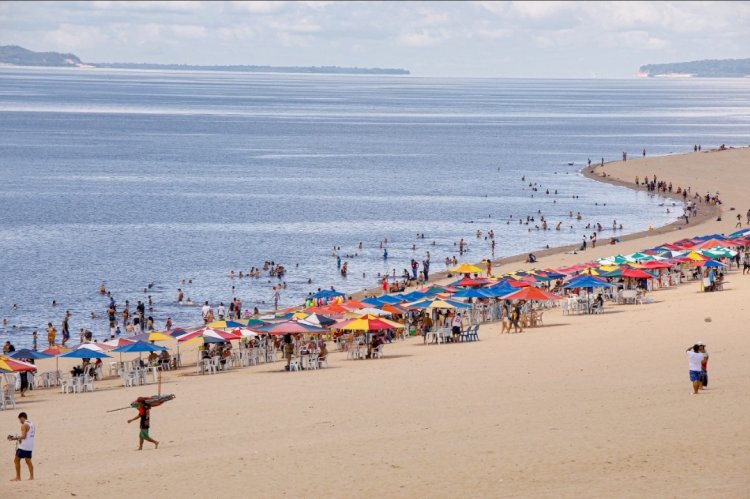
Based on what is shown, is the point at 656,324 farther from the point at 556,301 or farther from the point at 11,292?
the point at 11,292

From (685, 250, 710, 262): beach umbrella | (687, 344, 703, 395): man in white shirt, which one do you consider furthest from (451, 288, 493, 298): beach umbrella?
(687, 344, 703, 395): man in white shirt

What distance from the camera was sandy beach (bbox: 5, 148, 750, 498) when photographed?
16.1 metres

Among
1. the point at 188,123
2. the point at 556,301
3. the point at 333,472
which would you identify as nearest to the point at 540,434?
the point at 333,472

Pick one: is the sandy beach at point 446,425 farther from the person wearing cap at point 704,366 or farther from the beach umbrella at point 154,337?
the beach umbrella at point 154,337

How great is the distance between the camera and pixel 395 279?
5447cm

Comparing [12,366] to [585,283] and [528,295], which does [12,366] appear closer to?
[528,295]

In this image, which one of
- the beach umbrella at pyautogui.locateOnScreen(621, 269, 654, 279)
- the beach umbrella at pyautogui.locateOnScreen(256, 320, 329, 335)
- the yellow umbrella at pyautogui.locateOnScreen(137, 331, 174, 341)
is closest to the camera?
the beach umbrella at pyautogui.locateOnScreen(256, 320, 329, 335)

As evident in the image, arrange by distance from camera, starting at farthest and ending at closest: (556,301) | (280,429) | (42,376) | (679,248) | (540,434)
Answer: (679,248)
(556,301)
(42,376)
(280,429)
(540,434)

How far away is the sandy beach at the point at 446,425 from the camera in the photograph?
16.1 metres

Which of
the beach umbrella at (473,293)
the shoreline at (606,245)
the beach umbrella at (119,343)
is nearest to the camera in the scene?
the beach umbrella at (119,343)

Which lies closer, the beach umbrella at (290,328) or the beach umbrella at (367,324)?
the beach umbrella at (290,328)

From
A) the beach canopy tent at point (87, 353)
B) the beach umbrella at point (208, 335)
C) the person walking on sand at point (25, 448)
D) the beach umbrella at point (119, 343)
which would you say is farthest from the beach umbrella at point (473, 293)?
the person walking on sand at point (25, 448)

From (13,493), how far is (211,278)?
3937 centimetres

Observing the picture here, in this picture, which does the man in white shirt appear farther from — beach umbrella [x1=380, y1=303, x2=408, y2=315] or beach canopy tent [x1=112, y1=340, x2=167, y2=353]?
beach canopy tent [x1=112, y1=340, x2=167, y2=353]
